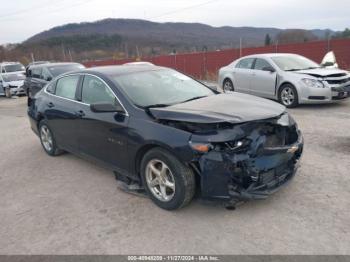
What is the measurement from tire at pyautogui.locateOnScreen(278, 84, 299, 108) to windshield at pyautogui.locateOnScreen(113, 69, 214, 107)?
4893mm

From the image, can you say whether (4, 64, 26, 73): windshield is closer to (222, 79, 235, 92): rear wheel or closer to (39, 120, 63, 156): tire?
(222, 79, 235, 92): rear wheel

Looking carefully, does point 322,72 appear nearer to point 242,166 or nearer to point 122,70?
point 122,70

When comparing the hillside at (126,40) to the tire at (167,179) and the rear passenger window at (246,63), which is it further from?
the tire at (167,179)

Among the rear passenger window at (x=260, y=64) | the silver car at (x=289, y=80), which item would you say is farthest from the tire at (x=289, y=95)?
the rear passenger window at (x=260, y=64)

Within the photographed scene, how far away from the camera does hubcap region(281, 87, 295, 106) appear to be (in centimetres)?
959

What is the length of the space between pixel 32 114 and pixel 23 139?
1681 mm

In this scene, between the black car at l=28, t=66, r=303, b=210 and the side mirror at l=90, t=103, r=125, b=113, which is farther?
the side mirror at l=90, t=103, r=125, b=113

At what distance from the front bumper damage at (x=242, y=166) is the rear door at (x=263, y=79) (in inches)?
261

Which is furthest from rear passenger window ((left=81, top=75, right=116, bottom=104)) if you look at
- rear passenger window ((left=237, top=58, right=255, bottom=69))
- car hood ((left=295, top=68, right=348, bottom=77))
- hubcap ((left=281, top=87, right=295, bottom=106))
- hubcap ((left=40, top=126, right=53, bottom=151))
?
rear passenger window ((left=237, top=58, right=255, bottom=69))

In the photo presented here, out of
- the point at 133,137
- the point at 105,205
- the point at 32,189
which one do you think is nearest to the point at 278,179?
the point at 133,137

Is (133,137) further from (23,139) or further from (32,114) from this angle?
(23,139)

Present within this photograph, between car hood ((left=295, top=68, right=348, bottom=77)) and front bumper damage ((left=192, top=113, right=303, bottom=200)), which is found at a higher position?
car hood ((left=295, top=68, right=348, bottom=77))

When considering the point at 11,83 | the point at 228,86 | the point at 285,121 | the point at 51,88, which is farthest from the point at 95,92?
the point at 11,83

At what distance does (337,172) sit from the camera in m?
4.73
